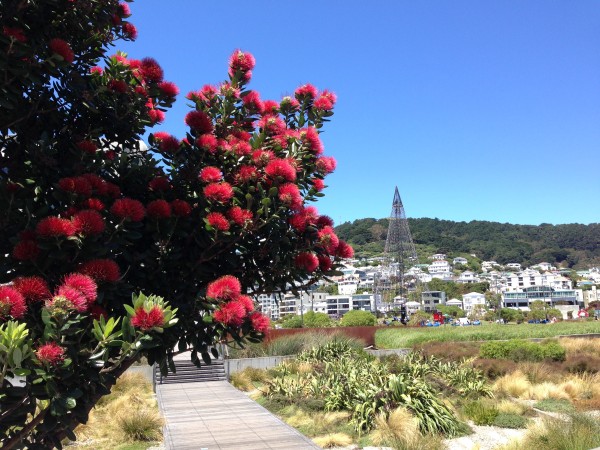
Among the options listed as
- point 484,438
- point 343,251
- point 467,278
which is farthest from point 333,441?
point 467,278

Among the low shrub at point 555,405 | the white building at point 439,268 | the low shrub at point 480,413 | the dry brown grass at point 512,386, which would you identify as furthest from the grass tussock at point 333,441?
the white building at point 439,268

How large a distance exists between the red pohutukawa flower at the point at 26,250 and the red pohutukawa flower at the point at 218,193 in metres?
0.81

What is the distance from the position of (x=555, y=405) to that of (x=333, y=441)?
587 cm

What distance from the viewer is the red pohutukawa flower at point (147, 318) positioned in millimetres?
1854

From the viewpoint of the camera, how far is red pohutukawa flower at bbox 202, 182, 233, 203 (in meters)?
2.53

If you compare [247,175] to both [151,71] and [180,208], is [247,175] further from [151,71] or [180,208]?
[151,71]

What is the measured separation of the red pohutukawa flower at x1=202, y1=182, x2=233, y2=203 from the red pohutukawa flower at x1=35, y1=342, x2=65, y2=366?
40.7 inches

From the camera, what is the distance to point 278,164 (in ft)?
8.50

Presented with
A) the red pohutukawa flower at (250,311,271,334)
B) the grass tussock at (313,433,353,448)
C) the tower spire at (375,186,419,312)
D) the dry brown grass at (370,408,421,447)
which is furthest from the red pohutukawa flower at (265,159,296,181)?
the tower spire at (375,186,419,312)

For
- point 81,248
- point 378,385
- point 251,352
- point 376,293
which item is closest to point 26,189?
point 81,248

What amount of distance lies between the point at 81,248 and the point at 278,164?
3.35ft

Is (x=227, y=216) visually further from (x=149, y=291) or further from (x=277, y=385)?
(x=277, y=385)

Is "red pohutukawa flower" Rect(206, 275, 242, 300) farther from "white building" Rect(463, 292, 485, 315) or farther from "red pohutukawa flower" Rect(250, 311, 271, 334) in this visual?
"white building" Rect(463, 292, 485, 315)

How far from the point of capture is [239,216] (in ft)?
8.21
